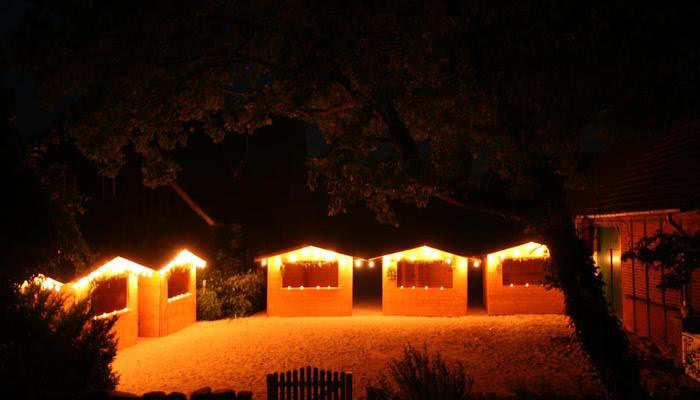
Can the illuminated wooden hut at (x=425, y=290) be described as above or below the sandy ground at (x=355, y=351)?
above

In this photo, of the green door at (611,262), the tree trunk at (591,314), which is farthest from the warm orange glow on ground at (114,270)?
the green door at (611,262)

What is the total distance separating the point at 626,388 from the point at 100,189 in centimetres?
1630

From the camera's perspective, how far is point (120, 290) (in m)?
16.1

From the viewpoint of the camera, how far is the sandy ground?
1061 cm

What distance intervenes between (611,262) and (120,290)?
15.1m

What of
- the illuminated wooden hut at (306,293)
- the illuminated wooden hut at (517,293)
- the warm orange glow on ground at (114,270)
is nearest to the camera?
the warm orange glow on ground at (114,270)

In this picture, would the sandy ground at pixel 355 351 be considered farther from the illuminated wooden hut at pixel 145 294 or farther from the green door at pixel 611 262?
the green door at pixel 611 262

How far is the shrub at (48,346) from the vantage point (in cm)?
719

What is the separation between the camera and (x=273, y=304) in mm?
19094

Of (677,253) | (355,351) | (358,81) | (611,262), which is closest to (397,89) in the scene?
(358,81)

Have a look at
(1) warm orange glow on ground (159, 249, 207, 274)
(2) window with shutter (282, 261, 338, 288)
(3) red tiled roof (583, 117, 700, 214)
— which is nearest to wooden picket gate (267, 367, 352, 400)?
(3) red tiled roof (583, 117, 700, 214)

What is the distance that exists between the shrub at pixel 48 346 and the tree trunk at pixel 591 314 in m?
7.73

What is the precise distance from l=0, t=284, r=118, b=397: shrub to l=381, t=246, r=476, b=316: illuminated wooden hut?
1141 centimetres

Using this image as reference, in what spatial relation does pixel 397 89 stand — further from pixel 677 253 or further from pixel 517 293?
pixel 517 293
